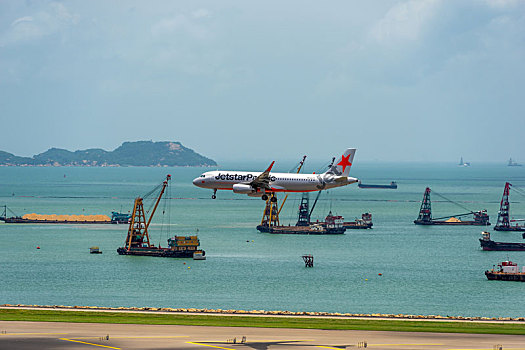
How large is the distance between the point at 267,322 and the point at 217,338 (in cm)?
1423

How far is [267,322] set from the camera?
98250 mm

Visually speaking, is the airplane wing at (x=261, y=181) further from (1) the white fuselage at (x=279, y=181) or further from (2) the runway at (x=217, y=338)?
(2) the runway at (x=217, y=338)

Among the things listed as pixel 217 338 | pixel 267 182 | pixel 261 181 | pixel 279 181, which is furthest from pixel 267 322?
pixel 279 181

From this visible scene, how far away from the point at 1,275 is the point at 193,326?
95.2 metres

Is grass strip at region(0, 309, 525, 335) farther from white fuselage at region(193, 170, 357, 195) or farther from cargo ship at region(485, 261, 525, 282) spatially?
cargo ship at region(485, 261, 525, 282)

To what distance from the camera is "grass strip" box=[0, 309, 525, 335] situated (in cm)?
9306

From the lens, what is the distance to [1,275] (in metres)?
176

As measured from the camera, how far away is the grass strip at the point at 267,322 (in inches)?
3664

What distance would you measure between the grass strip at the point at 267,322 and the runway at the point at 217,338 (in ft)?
9.96

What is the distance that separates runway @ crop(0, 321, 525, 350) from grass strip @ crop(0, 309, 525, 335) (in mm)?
3036

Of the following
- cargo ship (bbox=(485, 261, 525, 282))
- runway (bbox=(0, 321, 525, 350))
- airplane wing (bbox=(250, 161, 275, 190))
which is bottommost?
runway (bbox=(0, 321, 525, 350))

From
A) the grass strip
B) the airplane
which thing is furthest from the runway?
the airplane

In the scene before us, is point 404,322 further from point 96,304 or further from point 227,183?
point 96,304

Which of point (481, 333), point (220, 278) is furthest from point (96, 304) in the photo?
point (481, 333)
